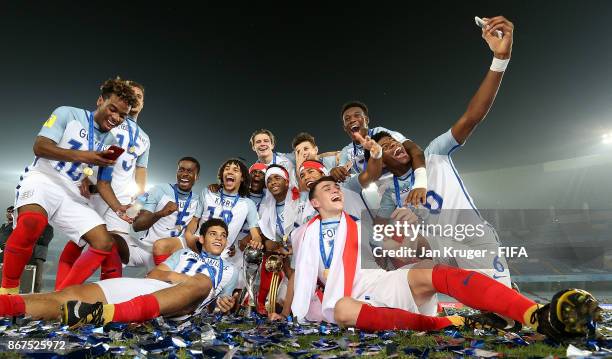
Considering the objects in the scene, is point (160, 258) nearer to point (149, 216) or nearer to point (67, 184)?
point (149, 216)

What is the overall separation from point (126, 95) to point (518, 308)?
376 cm

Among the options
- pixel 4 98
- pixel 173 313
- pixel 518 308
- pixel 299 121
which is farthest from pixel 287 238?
pixel 4 98

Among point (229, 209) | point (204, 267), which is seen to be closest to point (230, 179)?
point (229, 209)

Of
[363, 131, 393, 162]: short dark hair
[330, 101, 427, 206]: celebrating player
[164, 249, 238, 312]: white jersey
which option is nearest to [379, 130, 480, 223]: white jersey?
[330, 101, 427, 206]: celebrating player

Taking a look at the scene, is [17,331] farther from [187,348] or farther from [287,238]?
[287,238]

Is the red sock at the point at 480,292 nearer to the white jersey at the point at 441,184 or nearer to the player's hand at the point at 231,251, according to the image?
the white jersey at the point at 441,184

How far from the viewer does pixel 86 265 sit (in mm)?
3939

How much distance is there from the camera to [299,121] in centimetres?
1809

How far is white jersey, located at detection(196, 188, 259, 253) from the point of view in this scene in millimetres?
5285

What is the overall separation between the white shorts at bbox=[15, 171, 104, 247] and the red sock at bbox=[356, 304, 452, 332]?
8.80 ft

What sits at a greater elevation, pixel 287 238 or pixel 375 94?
pixel 375 94

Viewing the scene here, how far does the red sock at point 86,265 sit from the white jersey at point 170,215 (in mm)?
1515

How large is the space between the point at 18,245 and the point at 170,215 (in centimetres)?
213

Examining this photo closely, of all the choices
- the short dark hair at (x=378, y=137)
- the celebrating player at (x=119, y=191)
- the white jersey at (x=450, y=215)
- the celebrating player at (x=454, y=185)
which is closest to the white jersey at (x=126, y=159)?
the celebrating player at (x=119, y=191)
